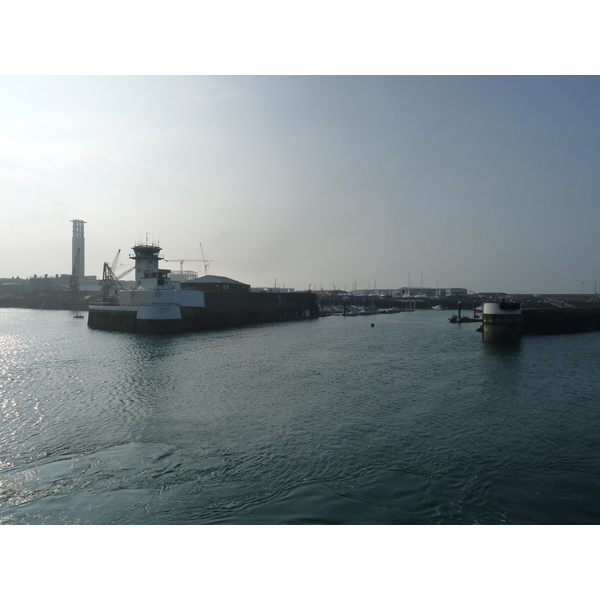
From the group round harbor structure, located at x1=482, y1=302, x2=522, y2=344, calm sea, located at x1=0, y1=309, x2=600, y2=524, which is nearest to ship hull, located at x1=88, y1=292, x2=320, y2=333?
calm sea, located at x1=0, y1=309, x2=600, y2=524

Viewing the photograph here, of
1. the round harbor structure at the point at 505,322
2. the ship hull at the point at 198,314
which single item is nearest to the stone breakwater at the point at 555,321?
the round harbor structure at the point at 505,322

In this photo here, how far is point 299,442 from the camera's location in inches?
538

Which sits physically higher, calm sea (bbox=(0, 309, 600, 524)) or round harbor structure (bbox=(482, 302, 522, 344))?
round harbor structure (bbox=(482, 302, 522, 344))

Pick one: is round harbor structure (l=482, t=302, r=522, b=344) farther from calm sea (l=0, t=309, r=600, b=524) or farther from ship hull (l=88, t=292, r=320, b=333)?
ship hull (l=88, t=292, r=320, b=333)

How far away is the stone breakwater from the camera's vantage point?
47.7 meters

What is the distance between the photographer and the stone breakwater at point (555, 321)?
47656 mm

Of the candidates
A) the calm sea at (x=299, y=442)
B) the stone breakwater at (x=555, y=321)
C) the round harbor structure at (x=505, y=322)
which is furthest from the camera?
the stone breakwater at (x=555, y=321)

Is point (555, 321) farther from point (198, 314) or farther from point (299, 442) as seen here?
point (299, 442)

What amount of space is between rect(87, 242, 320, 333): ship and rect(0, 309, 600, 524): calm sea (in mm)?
19267

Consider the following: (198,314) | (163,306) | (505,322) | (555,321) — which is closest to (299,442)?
(505,322)

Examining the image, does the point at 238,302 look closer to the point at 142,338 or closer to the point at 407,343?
the point at 142,338

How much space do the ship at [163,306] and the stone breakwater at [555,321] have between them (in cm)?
4233

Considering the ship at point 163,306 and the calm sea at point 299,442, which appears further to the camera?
the ship at point 163,306

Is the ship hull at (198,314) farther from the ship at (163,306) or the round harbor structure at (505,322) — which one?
the round harbor structure at (505,322)
